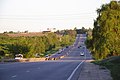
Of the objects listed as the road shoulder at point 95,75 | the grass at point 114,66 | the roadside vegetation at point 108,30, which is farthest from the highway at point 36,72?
the roadside vegetation at point 108,30

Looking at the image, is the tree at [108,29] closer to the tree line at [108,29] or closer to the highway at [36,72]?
the tree line at [108,29]

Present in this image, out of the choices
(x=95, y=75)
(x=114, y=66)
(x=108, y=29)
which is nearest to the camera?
(x=114, y=66)

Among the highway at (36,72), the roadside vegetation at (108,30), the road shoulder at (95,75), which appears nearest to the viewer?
the road shoulder at (95,75)

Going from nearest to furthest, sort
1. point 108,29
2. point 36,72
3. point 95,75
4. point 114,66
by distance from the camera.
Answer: point 114,66
point 95,75
point 36,72
point 108,29

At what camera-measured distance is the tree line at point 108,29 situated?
4888cm

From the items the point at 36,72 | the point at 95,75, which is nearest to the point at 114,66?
the point at 95,75

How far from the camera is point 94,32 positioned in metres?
53.1

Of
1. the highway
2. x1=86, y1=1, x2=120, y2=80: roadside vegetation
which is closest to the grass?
the highway

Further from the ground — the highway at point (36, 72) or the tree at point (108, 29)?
the tree at point (108, 29)

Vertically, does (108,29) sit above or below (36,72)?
above

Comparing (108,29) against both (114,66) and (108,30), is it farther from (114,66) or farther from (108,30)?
(114,66)

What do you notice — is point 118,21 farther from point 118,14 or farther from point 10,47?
point 10,47

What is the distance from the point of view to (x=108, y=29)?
48938 millimetres

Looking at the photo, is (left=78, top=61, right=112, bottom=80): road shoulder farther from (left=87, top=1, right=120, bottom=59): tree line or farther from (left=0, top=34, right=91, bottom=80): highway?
(left=87, top=1, right=120, bottom=59): tree line
